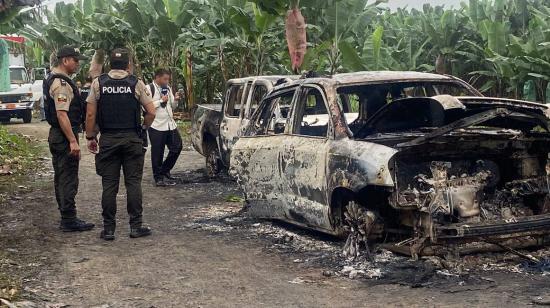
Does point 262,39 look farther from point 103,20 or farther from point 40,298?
point 40,298

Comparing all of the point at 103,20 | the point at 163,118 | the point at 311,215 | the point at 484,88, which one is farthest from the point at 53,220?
the point at 103,20

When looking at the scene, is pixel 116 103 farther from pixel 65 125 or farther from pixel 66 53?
pixel 66 53

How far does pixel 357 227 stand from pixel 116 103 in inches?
116

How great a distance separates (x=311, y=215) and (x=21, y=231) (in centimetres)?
340

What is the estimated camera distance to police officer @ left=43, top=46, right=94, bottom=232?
791cm

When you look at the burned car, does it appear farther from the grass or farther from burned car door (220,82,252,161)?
the grass

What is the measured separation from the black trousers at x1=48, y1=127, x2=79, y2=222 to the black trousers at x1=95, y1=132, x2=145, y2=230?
1.83 feet

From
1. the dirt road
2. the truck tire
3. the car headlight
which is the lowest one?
the dirt road

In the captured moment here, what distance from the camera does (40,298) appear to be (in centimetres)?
555

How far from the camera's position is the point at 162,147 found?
37.3ft

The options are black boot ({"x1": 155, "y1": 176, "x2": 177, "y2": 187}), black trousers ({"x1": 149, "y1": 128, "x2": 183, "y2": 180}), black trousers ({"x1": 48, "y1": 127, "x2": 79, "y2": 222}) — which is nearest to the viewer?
black trousers ({"x1": 48, "y1": 127, "x2": 79, "y2": 222})

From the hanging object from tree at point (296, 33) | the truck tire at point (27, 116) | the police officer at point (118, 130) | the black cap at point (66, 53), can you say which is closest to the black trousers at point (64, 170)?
the police officer at point (118, 130)

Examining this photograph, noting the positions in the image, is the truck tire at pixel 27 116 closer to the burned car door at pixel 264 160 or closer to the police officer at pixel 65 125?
the police officer at pixel 65 125

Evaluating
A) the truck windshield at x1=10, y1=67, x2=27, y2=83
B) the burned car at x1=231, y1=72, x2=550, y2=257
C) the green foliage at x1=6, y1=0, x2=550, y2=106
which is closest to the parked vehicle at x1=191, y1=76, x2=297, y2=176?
the burned car at x1=231, y1=72, x2=550, y2=257
